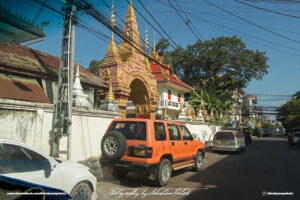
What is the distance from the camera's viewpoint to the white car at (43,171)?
3.36 meters

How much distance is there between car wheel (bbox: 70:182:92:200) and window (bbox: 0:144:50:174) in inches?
27.2

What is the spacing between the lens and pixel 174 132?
7.43 m

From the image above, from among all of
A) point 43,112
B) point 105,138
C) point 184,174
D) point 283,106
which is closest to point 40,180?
point 105,138

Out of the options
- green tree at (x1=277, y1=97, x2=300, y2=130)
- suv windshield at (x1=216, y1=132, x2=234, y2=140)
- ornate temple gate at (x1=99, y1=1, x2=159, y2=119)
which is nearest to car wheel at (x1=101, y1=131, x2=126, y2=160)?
ornate temple gate at (x1=99, y1=1, x2=159, y2=119)

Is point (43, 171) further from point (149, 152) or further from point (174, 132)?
point (174, 132)

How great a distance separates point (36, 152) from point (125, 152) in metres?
2.85

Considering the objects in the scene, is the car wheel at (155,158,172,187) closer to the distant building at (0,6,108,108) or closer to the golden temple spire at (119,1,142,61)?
the distant building at (0,6,108,108)

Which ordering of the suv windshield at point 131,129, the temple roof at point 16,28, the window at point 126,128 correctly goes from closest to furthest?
the suv windshield at point 131,129 < the window at point 126,128 < the temple roof at point 16,28

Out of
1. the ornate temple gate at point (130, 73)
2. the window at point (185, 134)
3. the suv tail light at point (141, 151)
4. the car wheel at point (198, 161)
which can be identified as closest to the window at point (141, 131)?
the suv tail light at point (141, 151)

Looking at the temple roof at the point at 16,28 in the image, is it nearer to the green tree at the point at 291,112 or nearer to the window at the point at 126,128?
the window at the point at 126,128

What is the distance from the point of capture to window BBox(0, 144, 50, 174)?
3.30m

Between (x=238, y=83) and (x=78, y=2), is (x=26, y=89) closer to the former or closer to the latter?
(x=78, y=2)

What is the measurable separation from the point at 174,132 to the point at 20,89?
19.0ft

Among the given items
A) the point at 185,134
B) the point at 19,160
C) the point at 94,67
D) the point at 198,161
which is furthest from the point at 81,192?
the point at 94,67
